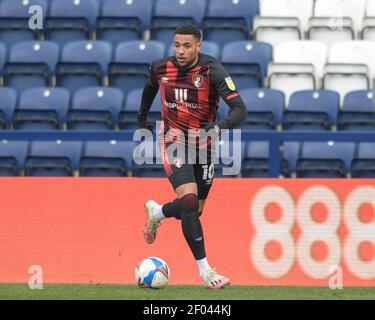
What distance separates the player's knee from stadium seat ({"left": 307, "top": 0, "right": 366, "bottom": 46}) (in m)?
6.43

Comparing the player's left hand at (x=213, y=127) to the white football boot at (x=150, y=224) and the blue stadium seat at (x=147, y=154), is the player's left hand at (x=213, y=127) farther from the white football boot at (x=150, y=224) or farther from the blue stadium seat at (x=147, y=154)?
the blue stadium seat at (x=147, y=154)

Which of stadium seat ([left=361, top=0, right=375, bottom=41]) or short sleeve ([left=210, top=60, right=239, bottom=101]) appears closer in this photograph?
short sleeve ([left=210, top=60, right=239, bottom=101])

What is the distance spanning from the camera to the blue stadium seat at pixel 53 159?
512 inches

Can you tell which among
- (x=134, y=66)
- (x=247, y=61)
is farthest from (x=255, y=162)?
(x=134, y=66)

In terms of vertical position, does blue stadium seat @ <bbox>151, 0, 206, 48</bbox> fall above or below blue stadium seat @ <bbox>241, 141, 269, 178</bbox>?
above

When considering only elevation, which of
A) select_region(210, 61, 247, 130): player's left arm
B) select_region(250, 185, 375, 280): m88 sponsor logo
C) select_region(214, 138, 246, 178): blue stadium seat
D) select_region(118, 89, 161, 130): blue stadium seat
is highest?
select_region(118, 89, 161, 130): blue stadium seat

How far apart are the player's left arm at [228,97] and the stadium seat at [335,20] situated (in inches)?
237

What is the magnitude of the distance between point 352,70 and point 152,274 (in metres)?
5.89

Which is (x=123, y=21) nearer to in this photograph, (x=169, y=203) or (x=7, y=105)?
(x=7, y=105)

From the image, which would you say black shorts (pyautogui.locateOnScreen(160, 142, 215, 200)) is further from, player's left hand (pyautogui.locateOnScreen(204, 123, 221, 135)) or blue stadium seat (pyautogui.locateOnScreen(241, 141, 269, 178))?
blue stadium seat (pyautogui.locateOnScreen(241, 141, 269, 178))

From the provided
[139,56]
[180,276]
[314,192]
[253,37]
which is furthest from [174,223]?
[253,37]

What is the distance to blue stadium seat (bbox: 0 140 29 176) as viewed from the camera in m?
13.1

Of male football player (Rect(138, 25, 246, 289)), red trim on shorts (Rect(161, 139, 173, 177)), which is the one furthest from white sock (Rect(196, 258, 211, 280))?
red trim on shorts (Rect(161, 139, 173, 177))

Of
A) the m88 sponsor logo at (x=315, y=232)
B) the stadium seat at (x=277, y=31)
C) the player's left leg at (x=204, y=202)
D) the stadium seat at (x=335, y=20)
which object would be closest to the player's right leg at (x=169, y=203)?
the player's left leg at (x=204, y=202)
